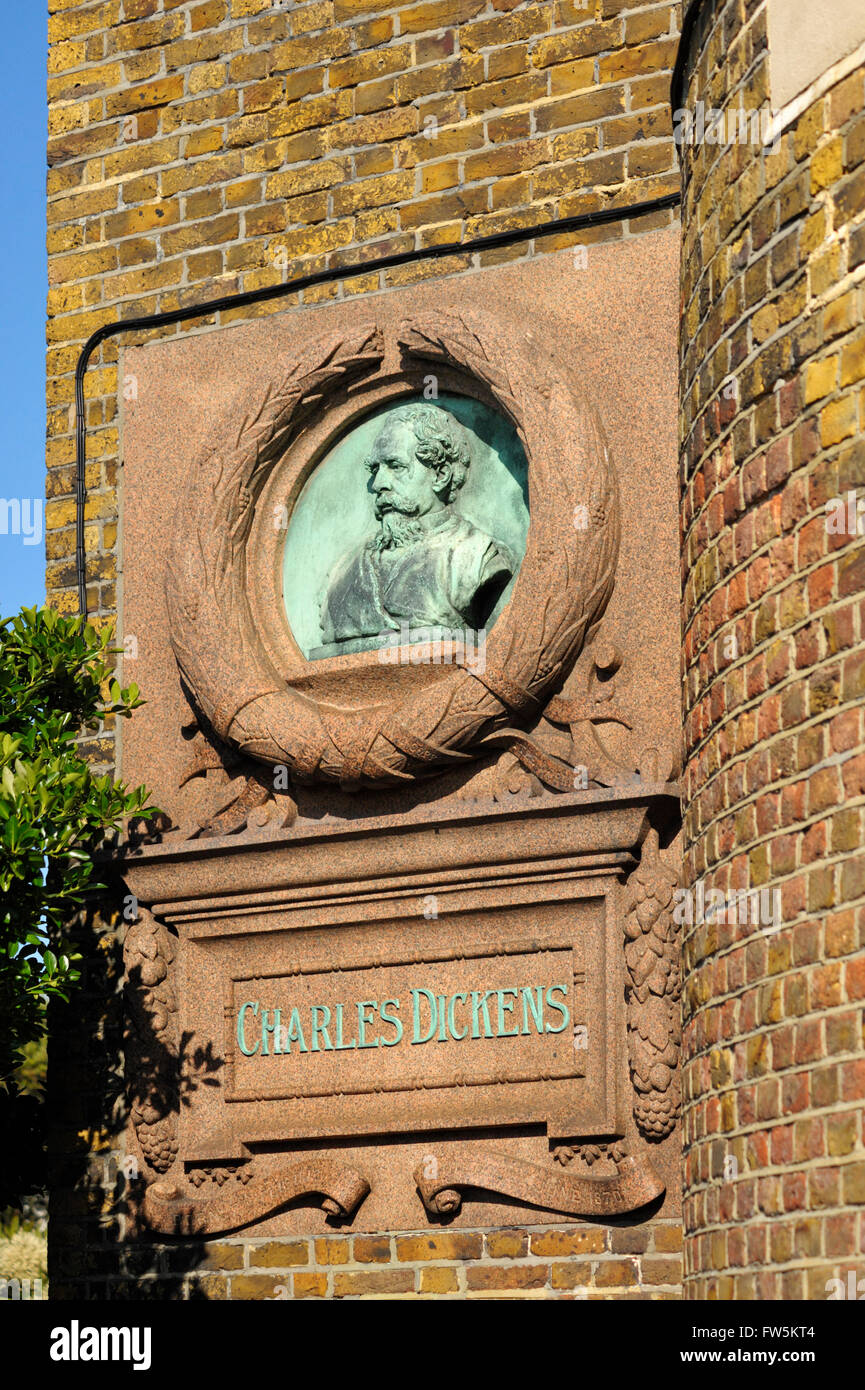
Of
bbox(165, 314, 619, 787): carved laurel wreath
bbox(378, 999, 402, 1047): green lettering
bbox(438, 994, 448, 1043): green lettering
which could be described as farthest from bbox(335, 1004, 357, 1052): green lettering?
bbox(165, 314, 619, 787): carved laurel wreath

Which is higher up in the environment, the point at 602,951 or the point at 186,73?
the point at 186,73

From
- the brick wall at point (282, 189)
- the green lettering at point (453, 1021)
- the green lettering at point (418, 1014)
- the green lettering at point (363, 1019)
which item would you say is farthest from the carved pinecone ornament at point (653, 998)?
the green lettering at point (363, 1019)

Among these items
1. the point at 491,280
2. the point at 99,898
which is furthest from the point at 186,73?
the point at 99,898

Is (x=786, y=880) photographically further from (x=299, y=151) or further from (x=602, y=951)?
(x=299, y=151)

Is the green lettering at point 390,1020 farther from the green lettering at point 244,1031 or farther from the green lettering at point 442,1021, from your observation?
the green lettering at point 244,1031

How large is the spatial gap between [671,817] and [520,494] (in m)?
1.41

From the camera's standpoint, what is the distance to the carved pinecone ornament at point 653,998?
6.96 meters

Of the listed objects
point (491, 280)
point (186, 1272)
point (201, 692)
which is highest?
point (491, 280)

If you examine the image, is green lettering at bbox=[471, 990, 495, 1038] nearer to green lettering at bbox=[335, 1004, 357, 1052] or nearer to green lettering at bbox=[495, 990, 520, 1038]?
green lettering at bbox=[495, 990, 520, 1038]

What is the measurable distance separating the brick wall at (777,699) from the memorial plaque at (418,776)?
1.07 meters

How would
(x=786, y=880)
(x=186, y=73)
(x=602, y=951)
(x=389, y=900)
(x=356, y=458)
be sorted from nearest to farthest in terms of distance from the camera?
(x=786, y=880) < (x=602, y=951) < (x=389, y=900) < (x=356, y=458) < (x=186, y=73)

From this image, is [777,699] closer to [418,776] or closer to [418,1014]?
[418,776]

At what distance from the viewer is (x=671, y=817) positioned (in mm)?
7211

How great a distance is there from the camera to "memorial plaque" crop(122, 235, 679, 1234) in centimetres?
723
